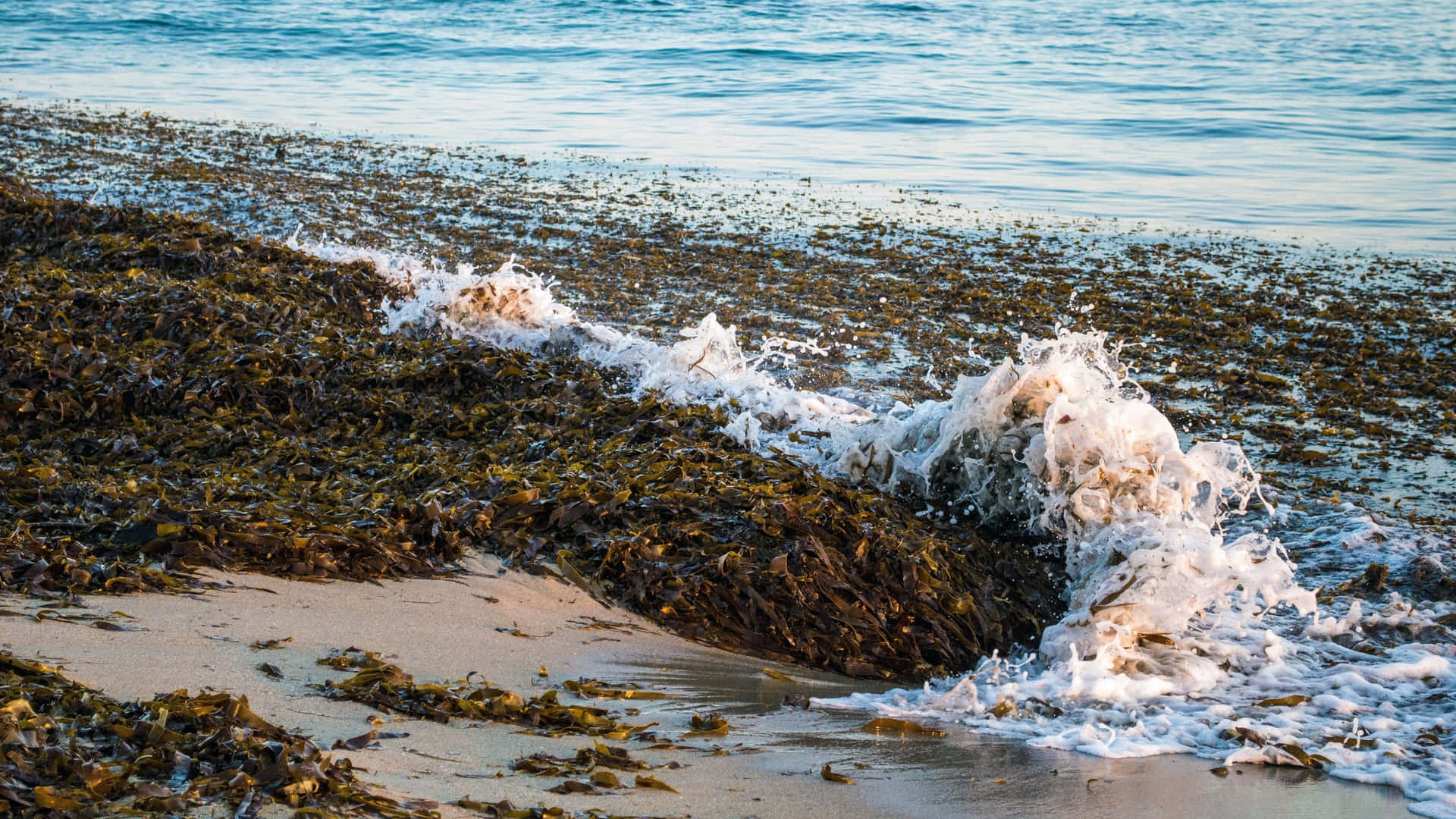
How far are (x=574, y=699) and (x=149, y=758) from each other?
1.06m

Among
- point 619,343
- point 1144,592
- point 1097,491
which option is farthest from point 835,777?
point 619,343

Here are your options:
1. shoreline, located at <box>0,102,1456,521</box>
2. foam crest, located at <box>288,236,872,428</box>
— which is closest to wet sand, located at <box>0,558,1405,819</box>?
foam crest, located at <box>288,236,872,428</box>

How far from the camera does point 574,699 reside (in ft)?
9.75

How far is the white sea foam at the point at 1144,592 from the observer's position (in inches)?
128

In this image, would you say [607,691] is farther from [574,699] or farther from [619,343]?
[619,343]

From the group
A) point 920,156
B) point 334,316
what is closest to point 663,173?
point 920,156

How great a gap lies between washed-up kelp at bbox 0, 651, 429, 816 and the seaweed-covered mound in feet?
2.97

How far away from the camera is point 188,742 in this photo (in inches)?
87.8

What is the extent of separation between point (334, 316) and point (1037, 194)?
285 inches

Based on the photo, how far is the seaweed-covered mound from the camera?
363 cm

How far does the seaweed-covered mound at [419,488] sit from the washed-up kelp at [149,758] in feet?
2.97

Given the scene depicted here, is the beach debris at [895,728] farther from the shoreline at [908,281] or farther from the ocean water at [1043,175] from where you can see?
the shoreline at [908,281]

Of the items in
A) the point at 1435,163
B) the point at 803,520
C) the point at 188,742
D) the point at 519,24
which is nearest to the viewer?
the point at 188,742

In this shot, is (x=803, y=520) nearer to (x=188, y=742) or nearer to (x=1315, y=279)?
(x=188, y=742)
